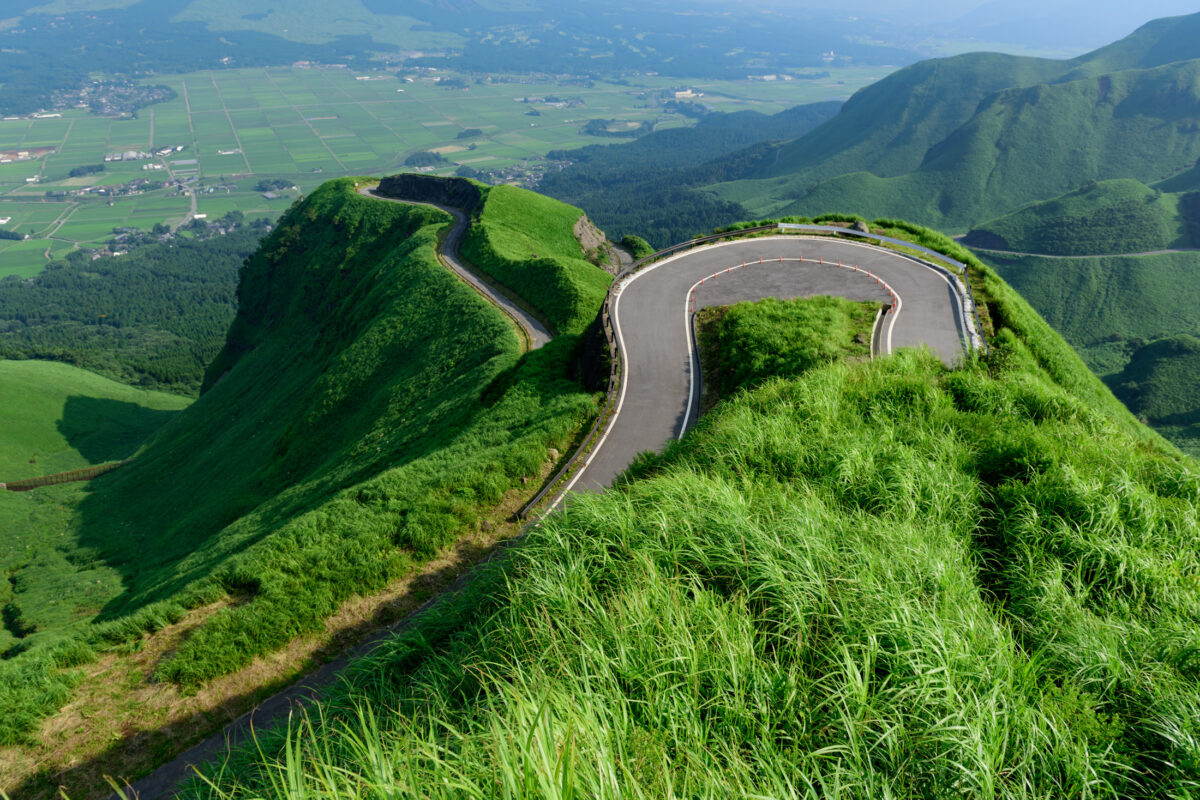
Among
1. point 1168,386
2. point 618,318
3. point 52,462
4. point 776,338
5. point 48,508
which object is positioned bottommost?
point 52,462

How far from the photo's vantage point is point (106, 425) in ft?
248

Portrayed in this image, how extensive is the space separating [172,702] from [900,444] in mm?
16767

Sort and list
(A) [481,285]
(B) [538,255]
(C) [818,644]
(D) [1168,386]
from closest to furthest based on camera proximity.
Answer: (C) [818,644]
(A) [481,285]
(B) [538,255]
(D) [1168,386]

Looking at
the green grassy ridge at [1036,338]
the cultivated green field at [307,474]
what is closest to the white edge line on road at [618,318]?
the cultivated green field at [307,474]

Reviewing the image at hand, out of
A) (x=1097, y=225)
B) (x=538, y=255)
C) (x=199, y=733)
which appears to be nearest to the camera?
(x=199, y=733)

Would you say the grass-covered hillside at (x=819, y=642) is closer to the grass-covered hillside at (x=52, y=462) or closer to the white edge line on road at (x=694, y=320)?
the white edge line on road at (x=694, y=320)

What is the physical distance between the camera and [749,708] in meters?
6.09

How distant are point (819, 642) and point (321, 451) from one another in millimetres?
36140

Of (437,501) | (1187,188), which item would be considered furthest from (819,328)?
(1187,188)

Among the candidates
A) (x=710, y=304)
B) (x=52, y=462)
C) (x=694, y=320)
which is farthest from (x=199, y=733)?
(x=52, y=462)

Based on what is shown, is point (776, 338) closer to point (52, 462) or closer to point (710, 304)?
point (710, 304)

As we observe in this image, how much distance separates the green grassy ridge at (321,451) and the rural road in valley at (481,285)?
1303mm

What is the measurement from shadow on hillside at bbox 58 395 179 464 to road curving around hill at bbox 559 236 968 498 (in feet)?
220

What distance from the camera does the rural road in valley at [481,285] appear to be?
3822 cm
